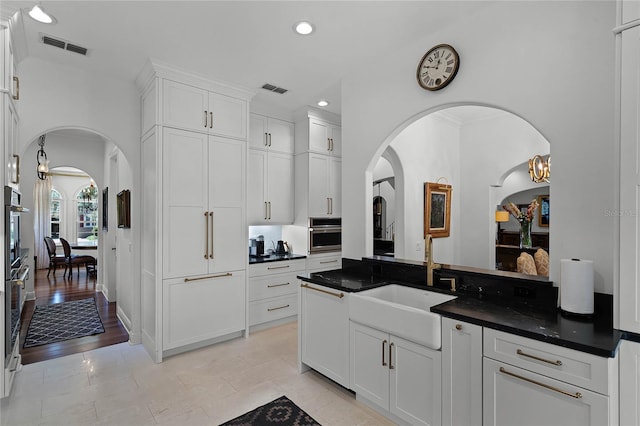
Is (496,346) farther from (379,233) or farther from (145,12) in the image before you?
(379,233)

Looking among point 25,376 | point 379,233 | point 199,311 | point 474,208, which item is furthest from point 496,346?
point 379,233

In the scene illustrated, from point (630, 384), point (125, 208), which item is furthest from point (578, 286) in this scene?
point (125, 208)

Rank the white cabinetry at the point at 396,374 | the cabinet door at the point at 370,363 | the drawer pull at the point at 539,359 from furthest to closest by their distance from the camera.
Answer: the cabinet door at the point at 370,363
the white cabinetry at the point at 396,374
the drawer pull at the point at 539,359

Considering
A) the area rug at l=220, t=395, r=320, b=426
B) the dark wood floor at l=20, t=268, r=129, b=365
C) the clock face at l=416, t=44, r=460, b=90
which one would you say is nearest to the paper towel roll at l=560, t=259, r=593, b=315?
the clock face at l=416, t=44, r=460, b=90

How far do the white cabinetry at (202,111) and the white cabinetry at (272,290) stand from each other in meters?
1.72

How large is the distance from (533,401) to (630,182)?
1.12 meters

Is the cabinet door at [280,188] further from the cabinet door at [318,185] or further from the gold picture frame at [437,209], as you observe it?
the gold picture frame at [437,209]

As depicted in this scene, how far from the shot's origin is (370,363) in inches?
92.1

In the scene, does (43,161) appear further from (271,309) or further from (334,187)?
(334,187)

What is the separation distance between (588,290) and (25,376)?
14.4 ft

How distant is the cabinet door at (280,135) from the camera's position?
15.1 feet

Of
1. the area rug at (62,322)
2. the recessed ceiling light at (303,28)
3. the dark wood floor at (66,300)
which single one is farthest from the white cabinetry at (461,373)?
the area rug at (62,322)

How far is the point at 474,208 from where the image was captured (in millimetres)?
4867

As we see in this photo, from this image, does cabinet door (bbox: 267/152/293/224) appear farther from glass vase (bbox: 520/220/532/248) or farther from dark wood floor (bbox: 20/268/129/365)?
glass vase (bbox: 520/220/532/248)
